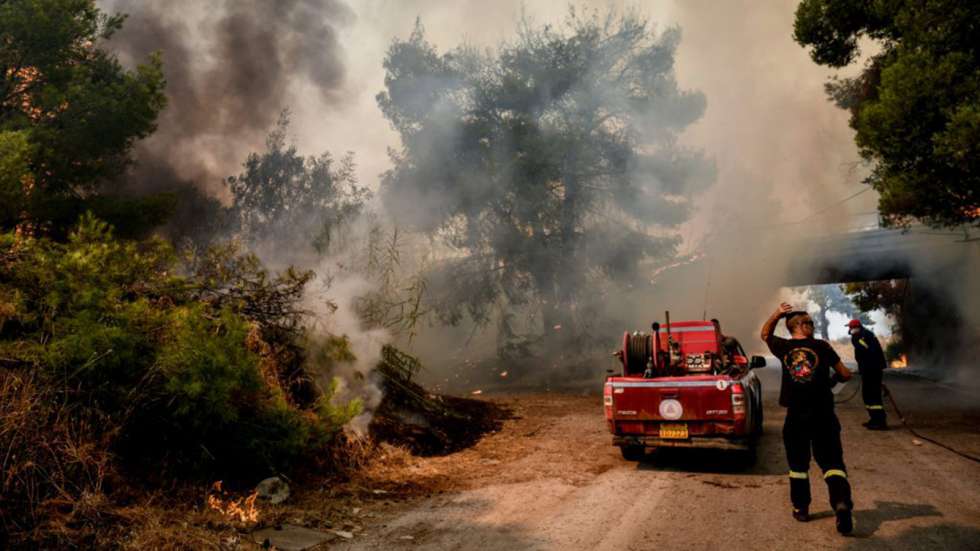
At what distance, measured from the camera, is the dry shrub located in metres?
3.88

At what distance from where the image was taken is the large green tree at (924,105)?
7.84 metres

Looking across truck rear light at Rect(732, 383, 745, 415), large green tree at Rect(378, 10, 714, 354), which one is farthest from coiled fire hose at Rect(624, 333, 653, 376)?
large green tree at Rect(378, 10, 714, 354)

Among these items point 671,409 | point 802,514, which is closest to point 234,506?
point 671,409

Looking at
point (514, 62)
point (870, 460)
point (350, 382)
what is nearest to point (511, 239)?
point (514, 62)

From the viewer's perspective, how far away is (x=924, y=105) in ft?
26.9

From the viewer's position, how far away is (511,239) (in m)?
23.2

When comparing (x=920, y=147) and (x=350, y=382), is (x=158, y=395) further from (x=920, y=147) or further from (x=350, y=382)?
(x=920, y=147)

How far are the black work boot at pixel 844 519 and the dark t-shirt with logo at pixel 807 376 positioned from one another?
80 centimetres

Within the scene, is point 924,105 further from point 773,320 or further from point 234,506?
point 234,506

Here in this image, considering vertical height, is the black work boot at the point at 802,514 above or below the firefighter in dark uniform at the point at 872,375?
below

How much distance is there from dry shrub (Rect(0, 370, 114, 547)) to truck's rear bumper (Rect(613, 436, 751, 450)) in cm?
565

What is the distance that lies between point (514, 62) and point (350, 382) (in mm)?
19750

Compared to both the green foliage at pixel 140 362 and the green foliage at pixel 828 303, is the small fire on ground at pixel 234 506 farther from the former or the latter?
the green foliage at pixel 828 303

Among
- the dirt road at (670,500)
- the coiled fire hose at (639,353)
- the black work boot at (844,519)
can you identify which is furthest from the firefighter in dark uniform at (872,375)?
the black work boot at (844,519)
